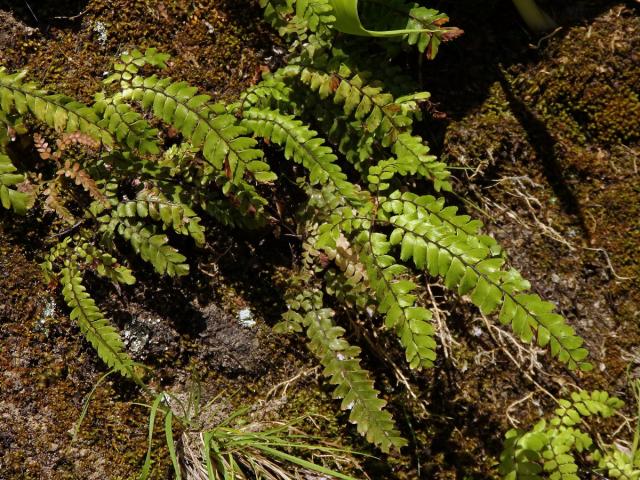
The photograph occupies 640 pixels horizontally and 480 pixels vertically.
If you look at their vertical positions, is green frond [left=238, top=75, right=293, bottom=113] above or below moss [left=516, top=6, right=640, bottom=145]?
below

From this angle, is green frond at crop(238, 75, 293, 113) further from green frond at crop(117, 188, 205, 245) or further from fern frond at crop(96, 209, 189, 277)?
fern frond at crop(96, 209, 189, 277)

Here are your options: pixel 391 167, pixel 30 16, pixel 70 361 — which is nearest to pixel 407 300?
pixel 391 167

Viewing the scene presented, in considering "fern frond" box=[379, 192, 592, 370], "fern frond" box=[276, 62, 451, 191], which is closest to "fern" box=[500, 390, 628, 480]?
"fern frond" box=[379, 192, 592, 370]

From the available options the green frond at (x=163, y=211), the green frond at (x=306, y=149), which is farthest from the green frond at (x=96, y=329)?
the green frond at (x=306, y=149)

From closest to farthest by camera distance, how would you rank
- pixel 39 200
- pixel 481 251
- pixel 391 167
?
pixel 481 251 → pixel 391 167 → pixel 39 200

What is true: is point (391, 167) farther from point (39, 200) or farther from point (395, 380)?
point (39, 200)

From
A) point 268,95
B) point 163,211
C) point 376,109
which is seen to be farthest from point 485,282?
point 163,211
